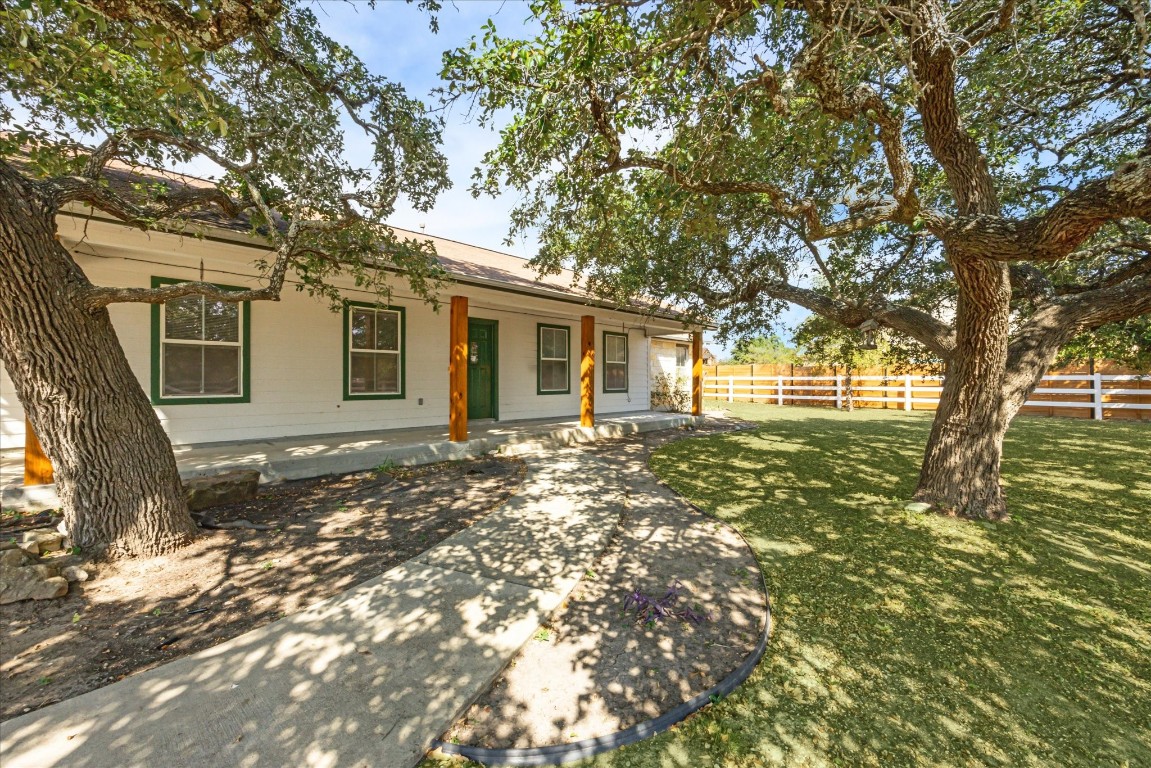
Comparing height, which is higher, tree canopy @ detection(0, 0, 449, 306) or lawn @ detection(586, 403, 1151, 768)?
tree canopy @ detection(0, 0, 449, 306)

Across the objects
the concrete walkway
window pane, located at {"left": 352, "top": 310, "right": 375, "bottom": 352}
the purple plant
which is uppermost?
window pane, located at {"left": 352, "top": 310, "right": 375, "bottom": 352}

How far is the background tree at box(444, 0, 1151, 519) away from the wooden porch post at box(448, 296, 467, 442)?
1.73m

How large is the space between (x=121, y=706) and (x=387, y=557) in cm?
169

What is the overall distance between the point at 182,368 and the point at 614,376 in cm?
898

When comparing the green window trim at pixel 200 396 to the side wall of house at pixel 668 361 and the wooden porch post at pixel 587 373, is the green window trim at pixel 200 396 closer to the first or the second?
the wooden porch post at pixel 587 373

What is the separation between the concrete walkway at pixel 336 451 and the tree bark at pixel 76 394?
155 centimetres

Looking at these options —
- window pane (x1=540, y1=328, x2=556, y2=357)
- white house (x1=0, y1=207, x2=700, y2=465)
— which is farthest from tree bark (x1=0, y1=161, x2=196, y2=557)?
window pane (x1=540, y1=328, x2=556, y2=357)

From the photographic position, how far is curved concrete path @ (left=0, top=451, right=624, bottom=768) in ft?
5.93

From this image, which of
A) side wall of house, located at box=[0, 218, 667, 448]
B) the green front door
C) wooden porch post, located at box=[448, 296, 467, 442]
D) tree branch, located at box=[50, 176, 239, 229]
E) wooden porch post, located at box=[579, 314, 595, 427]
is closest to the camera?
tree branch, located at box=[50, 176, 239, 229]

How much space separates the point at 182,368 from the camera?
6.26 metres

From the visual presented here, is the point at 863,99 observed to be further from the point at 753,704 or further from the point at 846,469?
the point at 846,469

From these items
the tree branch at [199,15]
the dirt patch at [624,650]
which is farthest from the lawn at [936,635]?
the tree branch at [199,15]

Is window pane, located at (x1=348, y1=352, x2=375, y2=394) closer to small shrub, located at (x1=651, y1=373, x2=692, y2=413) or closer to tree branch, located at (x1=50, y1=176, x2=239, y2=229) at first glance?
tree branch, located at (x1=50, y1=176, x2=239, y2=229)

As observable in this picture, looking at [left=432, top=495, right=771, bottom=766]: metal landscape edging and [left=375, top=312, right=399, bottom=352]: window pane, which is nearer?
[left=432, top=495, right=771, bottom=766]: metal landscape edging
